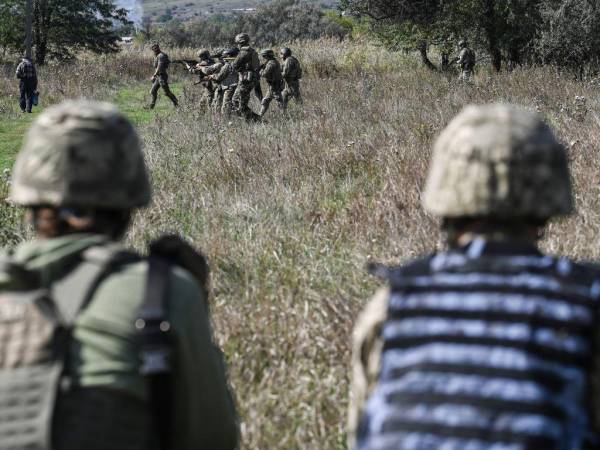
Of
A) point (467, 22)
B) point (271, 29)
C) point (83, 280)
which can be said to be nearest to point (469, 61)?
point (467, 22)

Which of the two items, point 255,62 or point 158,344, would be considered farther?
point 255,62

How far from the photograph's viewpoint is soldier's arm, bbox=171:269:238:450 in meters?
1.70

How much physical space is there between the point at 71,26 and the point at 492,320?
93.6ft

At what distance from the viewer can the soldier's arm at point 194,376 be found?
170 cm

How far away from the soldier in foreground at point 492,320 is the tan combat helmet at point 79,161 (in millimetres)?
606

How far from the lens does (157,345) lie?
1.62m

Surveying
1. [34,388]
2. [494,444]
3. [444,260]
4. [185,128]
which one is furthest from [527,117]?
[185,128]

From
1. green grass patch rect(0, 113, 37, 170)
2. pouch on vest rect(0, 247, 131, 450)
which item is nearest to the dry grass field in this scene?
green grass patch rect(0, 113, 37, 170)

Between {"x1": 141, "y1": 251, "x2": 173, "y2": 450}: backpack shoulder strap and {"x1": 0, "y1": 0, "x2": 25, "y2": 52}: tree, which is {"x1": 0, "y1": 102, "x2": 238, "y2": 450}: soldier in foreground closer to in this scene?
{"x1": 141, "y1": 251, "x2": 173, "y2": 450}: backpack shoulder strap

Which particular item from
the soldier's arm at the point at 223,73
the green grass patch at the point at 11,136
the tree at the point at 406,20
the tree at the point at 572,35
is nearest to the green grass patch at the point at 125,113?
the green grass patch at the point at 11,136

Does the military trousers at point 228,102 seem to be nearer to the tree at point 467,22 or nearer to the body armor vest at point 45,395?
the tree at point 467,22

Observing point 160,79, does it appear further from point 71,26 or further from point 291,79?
point 71,26

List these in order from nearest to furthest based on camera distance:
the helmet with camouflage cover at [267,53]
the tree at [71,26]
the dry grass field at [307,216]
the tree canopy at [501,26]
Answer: the dry grass field at [307,216], the helmet with camouflage cover at [267,53], the tree canopy at [501,26], the tree at [71,26]

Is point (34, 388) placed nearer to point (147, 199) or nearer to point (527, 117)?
point (147, 199)
